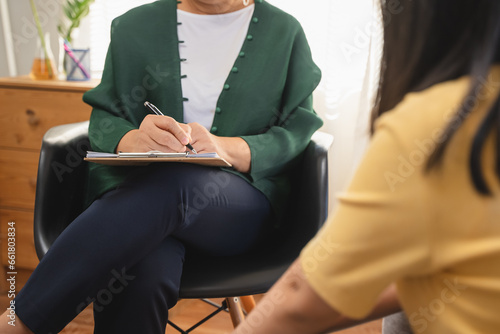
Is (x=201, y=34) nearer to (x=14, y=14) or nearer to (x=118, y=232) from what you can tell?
(x=118, y=232)

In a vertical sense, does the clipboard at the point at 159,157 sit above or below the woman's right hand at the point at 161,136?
above

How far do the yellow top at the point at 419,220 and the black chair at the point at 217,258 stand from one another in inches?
21.7

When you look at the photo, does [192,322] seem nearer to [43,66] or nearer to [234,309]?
[234,309]

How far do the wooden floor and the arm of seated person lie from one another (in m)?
1.18

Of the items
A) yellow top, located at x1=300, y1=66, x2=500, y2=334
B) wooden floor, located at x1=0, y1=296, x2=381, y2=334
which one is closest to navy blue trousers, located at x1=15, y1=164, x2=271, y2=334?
yellow top, located at x1=300, y1=66, x2=500, y2=334

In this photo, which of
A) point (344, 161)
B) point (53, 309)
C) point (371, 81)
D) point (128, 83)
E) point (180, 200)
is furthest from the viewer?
point (344, 161)

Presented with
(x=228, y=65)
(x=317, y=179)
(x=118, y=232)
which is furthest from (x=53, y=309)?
(x=228, y=65)

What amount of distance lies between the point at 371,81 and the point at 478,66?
1.32m

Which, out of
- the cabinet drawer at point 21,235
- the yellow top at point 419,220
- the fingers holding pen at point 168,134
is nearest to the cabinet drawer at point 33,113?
the cabinet drawer at point 21,235

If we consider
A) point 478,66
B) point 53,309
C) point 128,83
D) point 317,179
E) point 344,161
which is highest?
point 478,66

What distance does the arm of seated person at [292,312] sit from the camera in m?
0.47

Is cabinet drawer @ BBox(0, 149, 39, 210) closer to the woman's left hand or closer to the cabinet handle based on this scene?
the cabinet handle

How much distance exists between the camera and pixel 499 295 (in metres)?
0.42

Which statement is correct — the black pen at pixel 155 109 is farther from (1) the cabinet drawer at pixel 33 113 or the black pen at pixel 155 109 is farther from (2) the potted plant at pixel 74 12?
(2) the potted plant at pixel 74 12
